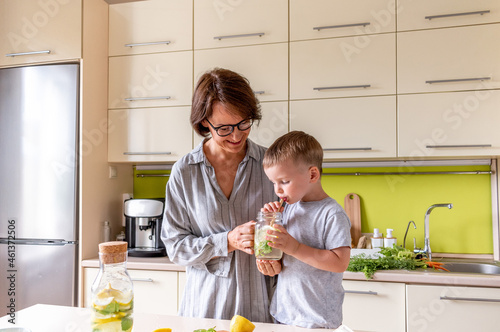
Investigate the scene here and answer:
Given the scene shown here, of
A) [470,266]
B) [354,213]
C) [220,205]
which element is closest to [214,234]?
[220,205]

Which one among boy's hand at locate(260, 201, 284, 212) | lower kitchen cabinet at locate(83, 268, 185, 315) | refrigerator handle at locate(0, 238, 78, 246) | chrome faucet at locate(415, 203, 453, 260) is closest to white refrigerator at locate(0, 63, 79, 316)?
refrigerator handle at locate(0, 238, 78, 246)

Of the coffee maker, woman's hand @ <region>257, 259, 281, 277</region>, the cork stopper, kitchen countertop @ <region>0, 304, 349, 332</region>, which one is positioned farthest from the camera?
the coffee maker

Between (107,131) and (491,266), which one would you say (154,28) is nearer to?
(107,131)

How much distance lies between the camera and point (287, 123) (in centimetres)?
259

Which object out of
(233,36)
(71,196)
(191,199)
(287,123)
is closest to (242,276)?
(191,199)

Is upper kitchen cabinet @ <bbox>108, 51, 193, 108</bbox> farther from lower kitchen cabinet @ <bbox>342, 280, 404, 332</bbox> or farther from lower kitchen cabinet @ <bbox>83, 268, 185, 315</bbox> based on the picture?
lower kitchen cabinet @ <bbox>342, 280, 404, 332</bbox>

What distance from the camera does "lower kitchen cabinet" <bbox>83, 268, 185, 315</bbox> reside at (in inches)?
95.3

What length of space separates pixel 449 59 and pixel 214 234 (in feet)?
5.72

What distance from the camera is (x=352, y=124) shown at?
2486 mm

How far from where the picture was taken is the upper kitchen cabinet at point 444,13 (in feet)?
7.57

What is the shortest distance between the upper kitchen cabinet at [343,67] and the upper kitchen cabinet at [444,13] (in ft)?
0.43

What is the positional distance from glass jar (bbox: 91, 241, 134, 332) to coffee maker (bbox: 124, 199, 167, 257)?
5.64 feet

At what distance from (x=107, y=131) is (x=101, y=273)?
206cm

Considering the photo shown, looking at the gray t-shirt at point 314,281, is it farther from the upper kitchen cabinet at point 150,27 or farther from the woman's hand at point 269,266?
the upper kitchen cabinet at point 150,27
